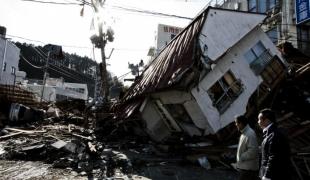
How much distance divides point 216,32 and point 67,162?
7303 millimetres

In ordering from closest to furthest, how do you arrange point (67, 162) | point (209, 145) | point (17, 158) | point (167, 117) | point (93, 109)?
point (67, 162) → point (17, 158) → point (209, 145) → point (167, 117) → point (93, 109)

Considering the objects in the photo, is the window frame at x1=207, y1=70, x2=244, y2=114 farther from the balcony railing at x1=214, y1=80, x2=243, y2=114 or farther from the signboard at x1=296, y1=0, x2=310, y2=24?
the signboard at x1=296, y1=0, x2=310, y2=24

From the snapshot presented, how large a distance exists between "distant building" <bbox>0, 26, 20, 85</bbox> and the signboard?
2608 cm

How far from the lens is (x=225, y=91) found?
11.7 metres

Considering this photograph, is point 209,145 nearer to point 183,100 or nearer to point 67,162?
point 183,100

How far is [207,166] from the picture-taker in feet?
30.8

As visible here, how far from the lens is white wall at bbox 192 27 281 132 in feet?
36.1

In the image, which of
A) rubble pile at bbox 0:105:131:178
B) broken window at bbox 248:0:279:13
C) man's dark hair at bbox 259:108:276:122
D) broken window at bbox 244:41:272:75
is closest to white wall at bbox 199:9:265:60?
broken window at bbox 244:41:272:75

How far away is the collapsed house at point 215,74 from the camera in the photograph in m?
10.8

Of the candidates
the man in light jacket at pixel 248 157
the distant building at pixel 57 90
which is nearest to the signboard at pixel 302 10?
the man in light jacket at pixel 248 157

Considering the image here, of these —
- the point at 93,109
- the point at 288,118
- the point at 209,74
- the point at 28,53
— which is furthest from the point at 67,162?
the point at 28,53

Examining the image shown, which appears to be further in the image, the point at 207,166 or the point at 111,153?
the point at 111,153

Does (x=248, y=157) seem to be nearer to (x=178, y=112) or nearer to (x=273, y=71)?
(x=178, y=112)

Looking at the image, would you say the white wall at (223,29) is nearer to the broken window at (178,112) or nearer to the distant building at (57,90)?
the broken window at (178,112)
